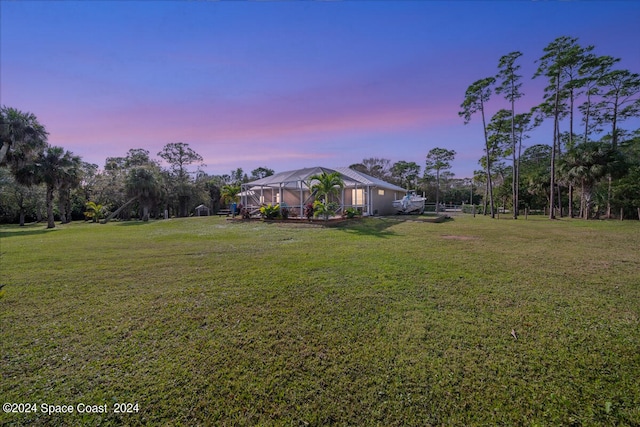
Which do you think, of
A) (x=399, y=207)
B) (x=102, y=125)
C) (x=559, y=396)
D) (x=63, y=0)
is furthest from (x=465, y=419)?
(x=399, y=207)

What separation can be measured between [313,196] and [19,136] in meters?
19.3

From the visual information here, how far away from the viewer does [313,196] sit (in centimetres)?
1834

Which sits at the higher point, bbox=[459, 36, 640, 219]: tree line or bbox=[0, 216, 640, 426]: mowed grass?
bbox=[459, 36, 640, 219]: tree line

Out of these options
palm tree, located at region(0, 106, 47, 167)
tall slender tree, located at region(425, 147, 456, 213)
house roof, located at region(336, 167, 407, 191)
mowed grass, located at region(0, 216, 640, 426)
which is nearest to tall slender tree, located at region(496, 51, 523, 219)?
house roof, located at region(336, 167, 407, 191)

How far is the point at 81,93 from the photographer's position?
27.7 ft

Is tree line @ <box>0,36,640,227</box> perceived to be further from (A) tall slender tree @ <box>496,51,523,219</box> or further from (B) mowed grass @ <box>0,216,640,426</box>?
(B) mowed grass @ <box>0,216,640,426</box>

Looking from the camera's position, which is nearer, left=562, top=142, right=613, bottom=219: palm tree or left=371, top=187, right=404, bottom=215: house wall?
left=562, top=142, right=613, bottom=219: palm tree

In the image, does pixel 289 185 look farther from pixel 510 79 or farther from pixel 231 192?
pixel 510 79

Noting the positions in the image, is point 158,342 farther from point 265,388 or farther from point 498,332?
point 498,332

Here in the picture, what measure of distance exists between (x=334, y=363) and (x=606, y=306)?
4.06m

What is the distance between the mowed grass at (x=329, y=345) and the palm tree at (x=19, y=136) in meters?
17.8

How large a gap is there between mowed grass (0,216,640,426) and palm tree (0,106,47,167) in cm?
1777

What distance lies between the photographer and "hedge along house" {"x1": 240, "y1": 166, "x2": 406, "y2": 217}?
58.3ft

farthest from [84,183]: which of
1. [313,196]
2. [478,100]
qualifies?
[478,100]
